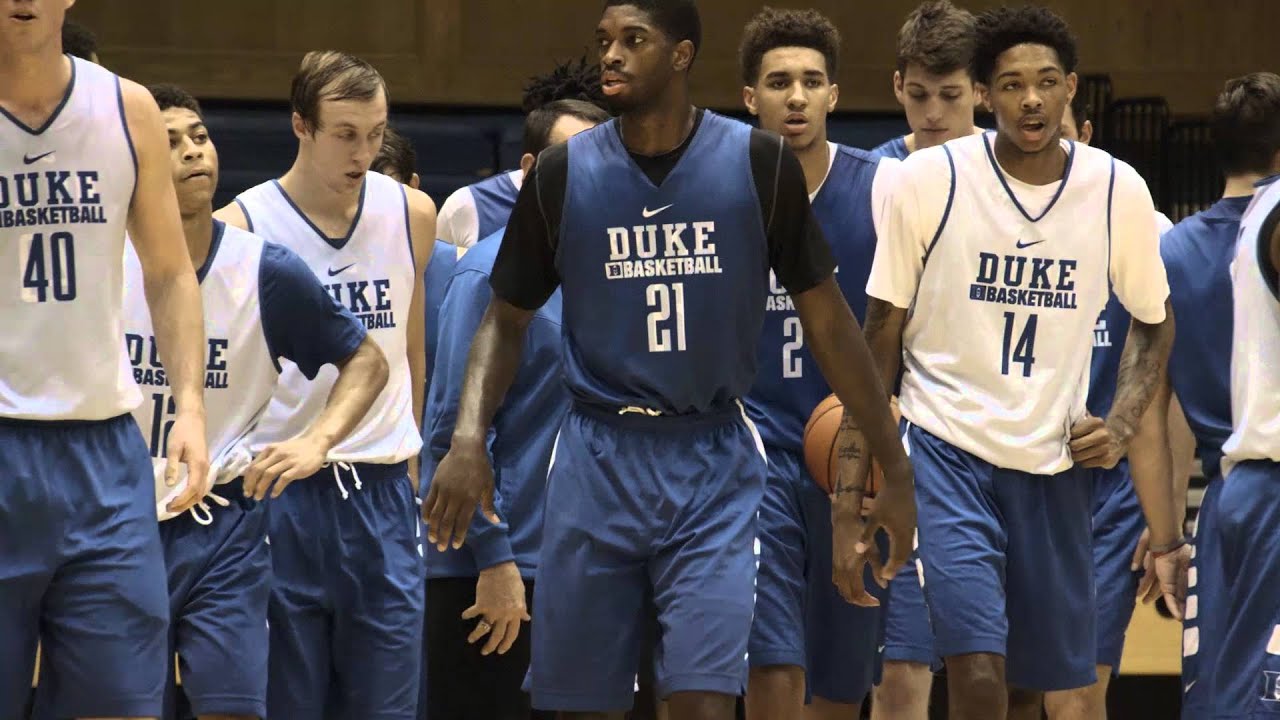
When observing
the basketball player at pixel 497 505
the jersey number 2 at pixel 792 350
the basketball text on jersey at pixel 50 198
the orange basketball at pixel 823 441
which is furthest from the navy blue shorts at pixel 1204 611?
the basketball text on jersey at pixel 50 198

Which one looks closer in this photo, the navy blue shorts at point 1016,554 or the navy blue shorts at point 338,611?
the navy blue shorts at point 1016,554

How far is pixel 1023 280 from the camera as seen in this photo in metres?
4.85

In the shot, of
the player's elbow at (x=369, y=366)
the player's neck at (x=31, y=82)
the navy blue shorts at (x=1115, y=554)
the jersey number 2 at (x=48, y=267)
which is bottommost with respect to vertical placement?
the navy blue shorts at (x=1115, y=554)

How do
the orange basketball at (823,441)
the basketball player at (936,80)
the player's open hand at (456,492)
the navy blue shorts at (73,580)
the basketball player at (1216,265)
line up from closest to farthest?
the navy blue shorts at (73,580)
the player's open hand at (456,492)
the orange basketball at (823,441)
the basketball player at (1216,265)
the basketball player at (936,80)

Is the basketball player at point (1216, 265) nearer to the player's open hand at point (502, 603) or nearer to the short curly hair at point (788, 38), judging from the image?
the short curly hair at point (788, 38)

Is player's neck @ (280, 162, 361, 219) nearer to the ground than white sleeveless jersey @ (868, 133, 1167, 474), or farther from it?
farther from it

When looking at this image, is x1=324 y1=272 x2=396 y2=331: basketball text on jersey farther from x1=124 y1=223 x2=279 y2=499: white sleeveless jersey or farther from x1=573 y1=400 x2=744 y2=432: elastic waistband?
x1=573 y1=400 x2=744 y2=432: elastic waistband

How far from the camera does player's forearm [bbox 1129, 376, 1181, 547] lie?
520cm

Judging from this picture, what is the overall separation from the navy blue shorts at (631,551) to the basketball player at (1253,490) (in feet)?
4.71

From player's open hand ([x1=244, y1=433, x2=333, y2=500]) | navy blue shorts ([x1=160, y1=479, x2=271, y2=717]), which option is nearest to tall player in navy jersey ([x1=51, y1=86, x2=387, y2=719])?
navy blue shorts ([x1=160, y1=479, x2=271, y2=717])

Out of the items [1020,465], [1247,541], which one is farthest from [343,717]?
[1247,541]

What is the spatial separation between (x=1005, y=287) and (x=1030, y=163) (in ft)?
1.08

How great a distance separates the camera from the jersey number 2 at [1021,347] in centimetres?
484

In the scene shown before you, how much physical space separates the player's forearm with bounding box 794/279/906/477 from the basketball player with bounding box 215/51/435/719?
1405 millimetres
